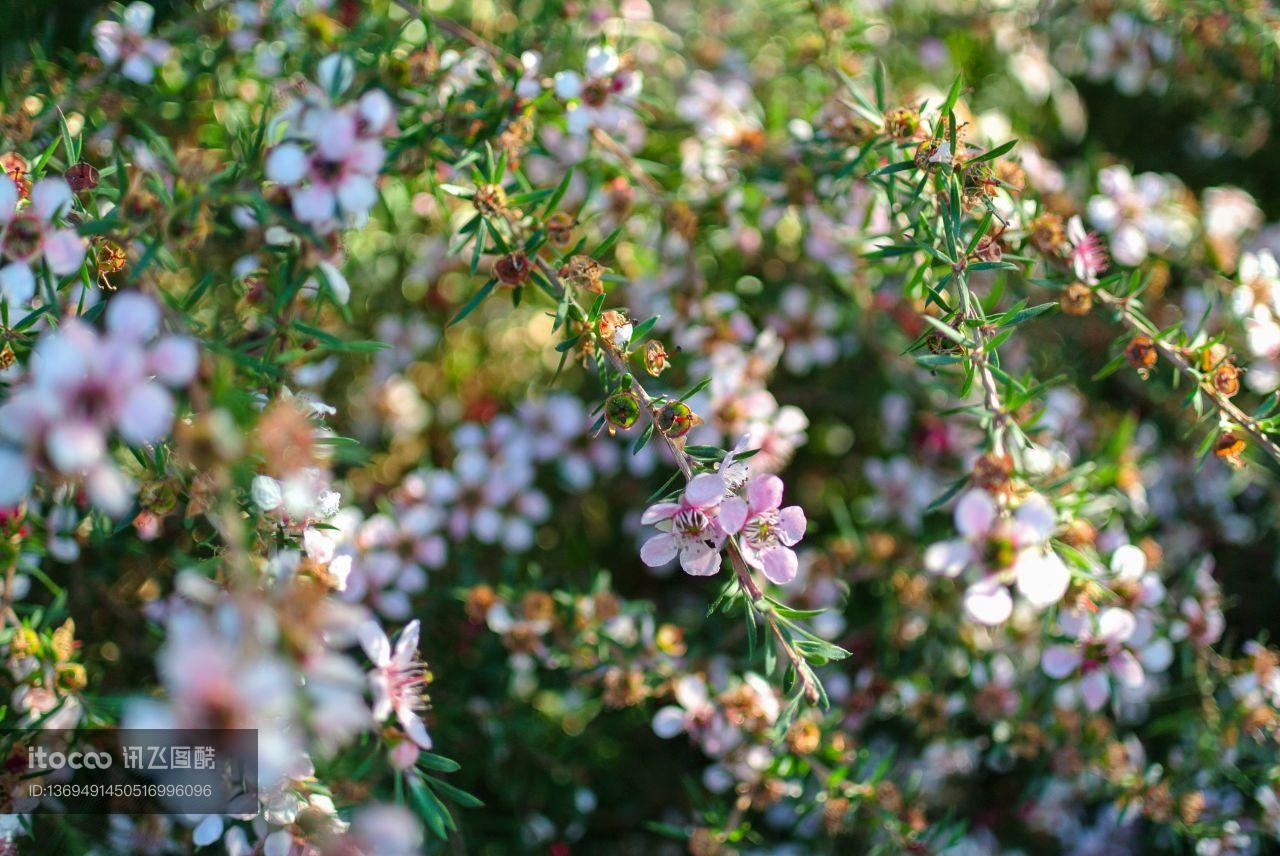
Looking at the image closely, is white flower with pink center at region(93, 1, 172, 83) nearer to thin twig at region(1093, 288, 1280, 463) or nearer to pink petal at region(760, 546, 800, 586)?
pink petal at region(760, 546, 800, 586)

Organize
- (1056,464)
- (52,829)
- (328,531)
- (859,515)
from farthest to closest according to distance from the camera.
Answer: (859,515), (1056,464), (52,829), (328,531)

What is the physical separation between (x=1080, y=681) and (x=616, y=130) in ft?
4.39

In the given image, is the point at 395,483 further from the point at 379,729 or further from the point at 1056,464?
the point at 1056,464

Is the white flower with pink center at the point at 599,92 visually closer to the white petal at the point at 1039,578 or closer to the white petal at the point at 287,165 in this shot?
the white petal at the point at 287,165

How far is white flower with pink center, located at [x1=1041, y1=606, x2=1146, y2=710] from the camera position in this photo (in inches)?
56.1

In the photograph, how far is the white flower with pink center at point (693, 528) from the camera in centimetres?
110

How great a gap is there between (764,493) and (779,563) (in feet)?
0.36

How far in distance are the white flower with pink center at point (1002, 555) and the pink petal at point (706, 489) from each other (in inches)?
11.7

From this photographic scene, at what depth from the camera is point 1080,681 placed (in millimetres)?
1536

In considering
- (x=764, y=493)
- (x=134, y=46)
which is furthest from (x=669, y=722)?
(x=134, y=46)

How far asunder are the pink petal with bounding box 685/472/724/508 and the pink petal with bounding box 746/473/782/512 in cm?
6

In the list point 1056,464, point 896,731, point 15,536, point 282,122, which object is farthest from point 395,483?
point 1056,464
